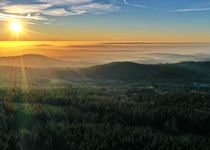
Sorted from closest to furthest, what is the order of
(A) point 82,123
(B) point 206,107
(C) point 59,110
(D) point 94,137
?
1. (D) point 94,137
2. (A) point 82,123
3. (C) point 59,110
4. (B) point 206,107

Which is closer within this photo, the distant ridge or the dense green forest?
the dense green forest

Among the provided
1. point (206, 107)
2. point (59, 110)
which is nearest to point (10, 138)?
point (59, 110)

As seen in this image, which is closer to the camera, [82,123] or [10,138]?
[10,138]

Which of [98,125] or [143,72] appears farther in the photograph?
[143,72]

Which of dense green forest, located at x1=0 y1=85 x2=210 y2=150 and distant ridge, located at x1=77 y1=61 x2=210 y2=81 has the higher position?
dense green forest, located at x1=0 y1=85 x2=210 y2=150

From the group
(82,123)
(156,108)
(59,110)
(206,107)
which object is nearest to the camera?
(82,123)

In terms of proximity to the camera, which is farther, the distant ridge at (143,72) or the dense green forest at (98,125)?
the distant ridge at (143,72)

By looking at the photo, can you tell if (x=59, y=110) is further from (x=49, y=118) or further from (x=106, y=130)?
(x=106, y=130)

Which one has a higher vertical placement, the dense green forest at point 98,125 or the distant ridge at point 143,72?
the dense green forest at point 98,125
